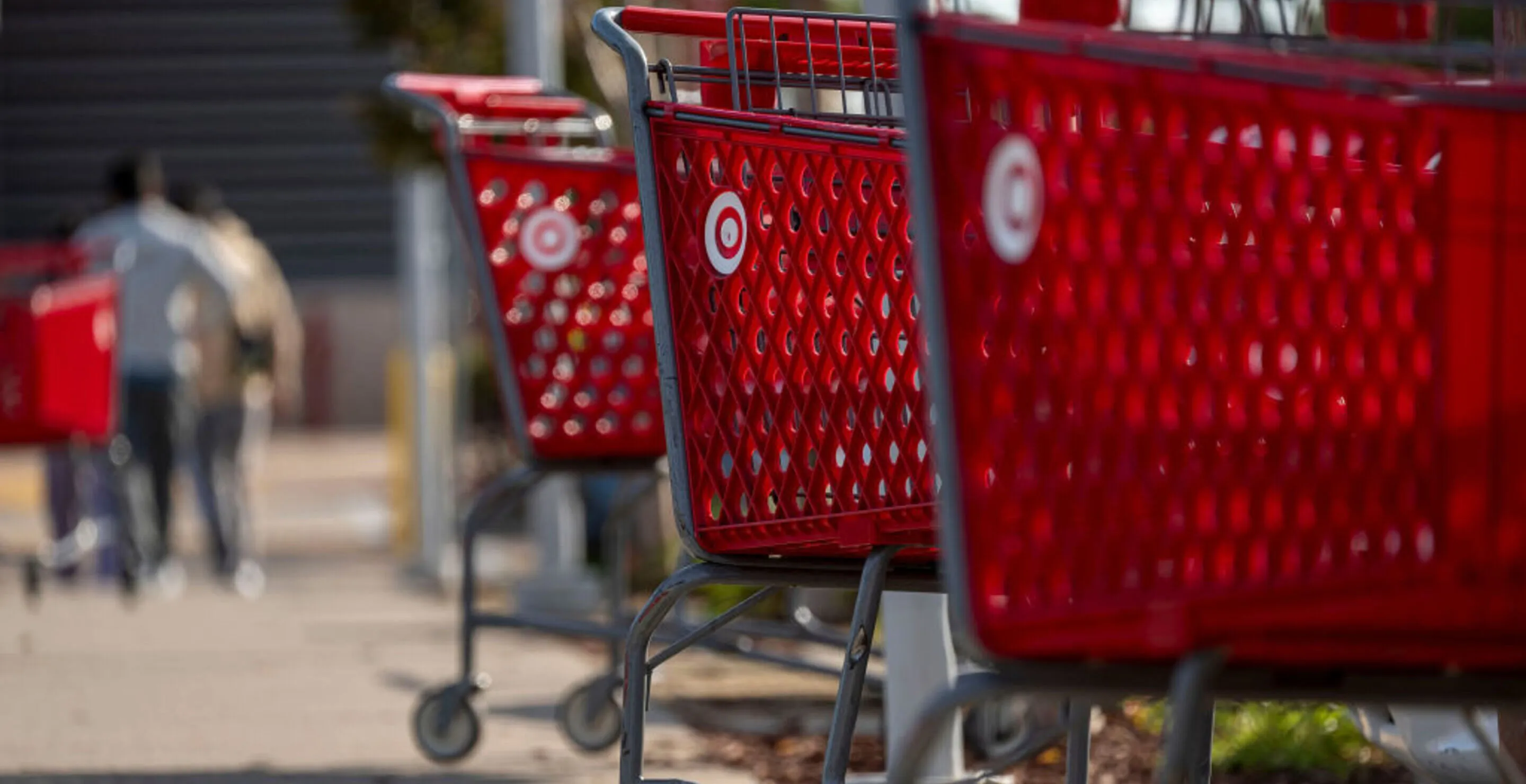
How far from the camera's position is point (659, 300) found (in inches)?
122

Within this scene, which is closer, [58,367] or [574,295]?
[574,295]

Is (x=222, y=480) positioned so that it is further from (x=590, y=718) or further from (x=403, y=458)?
(x=590, y=718)

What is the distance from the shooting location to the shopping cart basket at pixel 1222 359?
6.84 ft

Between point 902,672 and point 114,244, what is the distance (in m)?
6.73

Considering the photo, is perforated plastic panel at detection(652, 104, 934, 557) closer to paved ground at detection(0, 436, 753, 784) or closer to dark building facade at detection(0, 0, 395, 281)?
paved ground at detection(0, 436, 753, 784)

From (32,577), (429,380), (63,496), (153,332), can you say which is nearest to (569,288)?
(32,577)

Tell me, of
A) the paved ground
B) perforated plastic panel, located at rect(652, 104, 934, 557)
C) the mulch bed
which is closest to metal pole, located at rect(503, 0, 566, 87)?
the paved ground

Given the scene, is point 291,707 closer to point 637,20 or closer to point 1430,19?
point 637,20

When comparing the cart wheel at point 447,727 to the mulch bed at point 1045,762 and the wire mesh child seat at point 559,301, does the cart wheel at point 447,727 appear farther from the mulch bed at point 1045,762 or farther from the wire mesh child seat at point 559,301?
the mulch bed at point 1045,762

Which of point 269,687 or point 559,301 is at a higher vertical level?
point 559,301

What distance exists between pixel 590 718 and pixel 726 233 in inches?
93.3

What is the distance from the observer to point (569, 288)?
4910 mm

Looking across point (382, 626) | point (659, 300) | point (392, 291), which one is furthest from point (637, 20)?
point (392, 291)

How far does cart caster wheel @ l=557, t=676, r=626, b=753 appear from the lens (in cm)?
519
